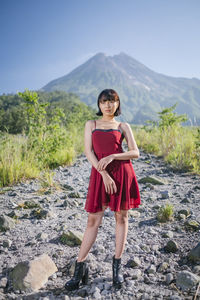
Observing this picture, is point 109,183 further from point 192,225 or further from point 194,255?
point 192,225

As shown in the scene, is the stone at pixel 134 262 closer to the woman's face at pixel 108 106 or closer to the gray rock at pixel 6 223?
the woman's face at pixel 108 106

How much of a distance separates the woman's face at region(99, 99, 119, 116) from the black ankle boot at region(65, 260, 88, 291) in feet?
4.08

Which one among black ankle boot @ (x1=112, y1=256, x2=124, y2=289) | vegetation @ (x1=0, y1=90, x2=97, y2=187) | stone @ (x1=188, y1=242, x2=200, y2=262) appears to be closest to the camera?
black ankle boot @ (x1=112, y1=256, x2=124, y2=289)

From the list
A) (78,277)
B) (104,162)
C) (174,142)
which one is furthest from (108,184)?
(174,142)

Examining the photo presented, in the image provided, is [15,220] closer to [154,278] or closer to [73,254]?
[73,254]

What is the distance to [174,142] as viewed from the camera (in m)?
6.96

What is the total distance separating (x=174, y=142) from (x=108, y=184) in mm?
5876

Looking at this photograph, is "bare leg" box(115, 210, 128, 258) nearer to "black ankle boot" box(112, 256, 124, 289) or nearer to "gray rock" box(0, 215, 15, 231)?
"black ankle boot" box(112, 256, 124, 289)

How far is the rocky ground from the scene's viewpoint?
62.4 inches

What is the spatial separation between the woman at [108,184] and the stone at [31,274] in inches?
8.9

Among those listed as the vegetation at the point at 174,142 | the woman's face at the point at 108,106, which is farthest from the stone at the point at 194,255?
the vegetation at the point at 174,142

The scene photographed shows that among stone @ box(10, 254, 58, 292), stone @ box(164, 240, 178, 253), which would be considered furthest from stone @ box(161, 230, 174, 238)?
stone @ box(10, 254, 58, 292)

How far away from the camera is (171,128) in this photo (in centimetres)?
750

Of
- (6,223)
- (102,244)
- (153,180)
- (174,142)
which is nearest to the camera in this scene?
(102,244)
